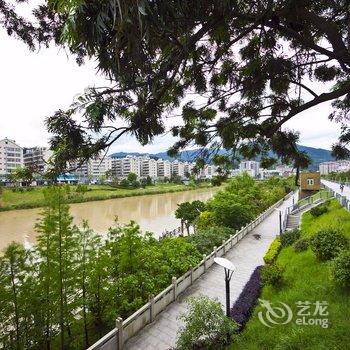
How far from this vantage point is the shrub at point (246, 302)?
9500 millimetres

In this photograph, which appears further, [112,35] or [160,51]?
[160,51]

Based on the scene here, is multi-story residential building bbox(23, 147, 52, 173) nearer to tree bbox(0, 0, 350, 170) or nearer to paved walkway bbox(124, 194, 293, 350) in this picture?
tree bbox(0, 0, 350, 170)

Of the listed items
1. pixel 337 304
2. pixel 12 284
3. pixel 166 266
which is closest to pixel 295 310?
pixel 337 304

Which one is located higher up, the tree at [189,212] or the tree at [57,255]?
the tree at [57,255]

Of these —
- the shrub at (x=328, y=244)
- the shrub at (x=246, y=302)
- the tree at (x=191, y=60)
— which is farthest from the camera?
the shrub at (x=328, y=244)

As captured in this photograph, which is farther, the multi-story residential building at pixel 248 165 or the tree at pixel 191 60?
the multi-story residential building at pixel 248 165

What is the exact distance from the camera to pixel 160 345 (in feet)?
29.2

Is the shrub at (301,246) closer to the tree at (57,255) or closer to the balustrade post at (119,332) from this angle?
the balustrade post at (119,332)

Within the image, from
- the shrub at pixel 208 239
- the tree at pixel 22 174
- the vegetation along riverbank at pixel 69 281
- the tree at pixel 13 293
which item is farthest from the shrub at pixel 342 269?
the tree at pixel 22 174

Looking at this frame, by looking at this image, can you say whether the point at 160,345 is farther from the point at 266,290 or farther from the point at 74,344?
the point at 266,290

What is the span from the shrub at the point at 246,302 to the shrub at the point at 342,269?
9.47 ft

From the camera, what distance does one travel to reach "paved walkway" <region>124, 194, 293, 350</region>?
9.13 meters

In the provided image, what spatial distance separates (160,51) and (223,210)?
20944mm

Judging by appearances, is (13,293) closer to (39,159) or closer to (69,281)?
(69,281)
